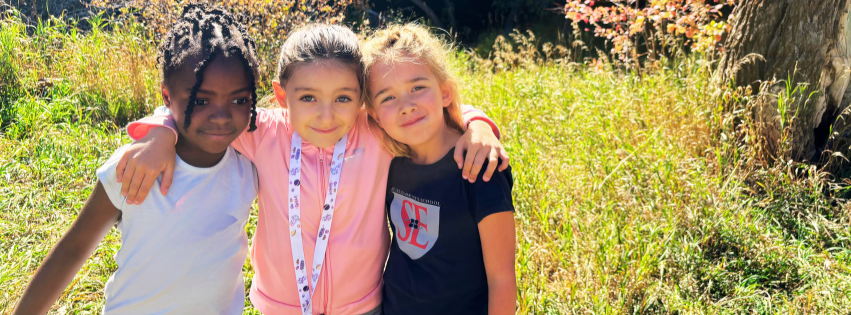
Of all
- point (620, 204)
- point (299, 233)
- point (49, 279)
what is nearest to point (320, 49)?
point (299, 233)

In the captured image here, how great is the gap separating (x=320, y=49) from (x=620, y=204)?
1834mm

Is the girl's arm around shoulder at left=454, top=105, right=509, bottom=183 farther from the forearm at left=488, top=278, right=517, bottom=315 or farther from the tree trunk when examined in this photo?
the tree trunk

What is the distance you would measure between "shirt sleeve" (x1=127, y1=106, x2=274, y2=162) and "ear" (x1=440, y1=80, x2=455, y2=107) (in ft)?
1.82

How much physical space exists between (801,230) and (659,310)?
0.96 meters

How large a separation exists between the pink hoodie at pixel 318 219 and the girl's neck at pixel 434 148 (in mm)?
120

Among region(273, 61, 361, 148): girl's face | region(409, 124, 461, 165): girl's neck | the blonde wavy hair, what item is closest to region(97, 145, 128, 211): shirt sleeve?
region(273, 61, 361, 148): girl's face

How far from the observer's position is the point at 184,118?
140 centimetres

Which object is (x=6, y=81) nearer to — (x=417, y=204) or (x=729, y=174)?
(x=417, y=204)

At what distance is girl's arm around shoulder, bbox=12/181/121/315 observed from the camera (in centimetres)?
130

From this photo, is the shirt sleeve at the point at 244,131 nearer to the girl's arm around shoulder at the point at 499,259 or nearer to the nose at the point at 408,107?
the nose at the point at 408,107

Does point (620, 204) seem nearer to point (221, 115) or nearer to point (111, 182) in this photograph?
point (221, 115)

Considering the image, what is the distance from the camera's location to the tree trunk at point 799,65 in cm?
272

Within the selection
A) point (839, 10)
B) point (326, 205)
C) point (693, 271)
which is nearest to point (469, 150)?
point (326, 205)

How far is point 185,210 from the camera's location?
1.40m
